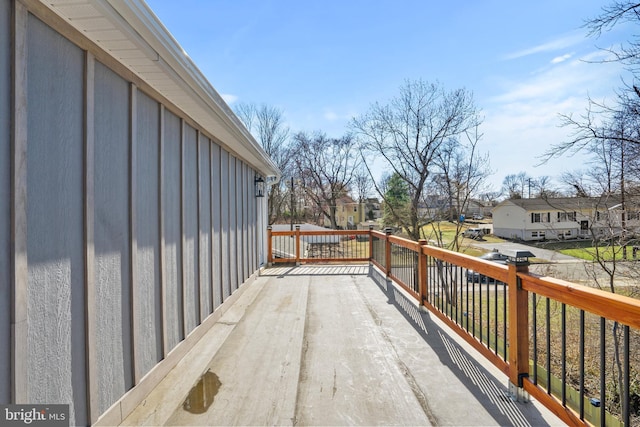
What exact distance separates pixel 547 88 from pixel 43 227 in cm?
828

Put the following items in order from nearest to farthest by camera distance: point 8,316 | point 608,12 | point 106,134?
point 8,316 < point 106,134 < point 608,12

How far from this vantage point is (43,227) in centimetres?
151

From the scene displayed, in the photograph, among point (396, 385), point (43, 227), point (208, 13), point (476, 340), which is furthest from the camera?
point (208, 13)

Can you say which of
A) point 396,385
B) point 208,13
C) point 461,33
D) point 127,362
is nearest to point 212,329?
point 127,362

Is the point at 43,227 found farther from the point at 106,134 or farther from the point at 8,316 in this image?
the point at 106,134

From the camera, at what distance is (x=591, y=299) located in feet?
5.03

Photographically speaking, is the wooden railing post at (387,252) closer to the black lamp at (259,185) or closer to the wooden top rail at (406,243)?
the wooden top rail at (406,243)

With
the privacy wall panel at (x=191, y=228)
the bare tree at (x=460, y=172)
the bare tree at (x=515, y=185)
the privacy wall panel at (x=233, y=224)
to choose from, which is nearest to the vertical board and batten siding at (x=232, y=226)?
the privacy wall panel at (x=233, y=224)

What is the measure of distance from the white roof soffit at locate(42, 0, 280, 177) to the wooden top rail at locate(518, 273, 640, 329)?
2.58 metres

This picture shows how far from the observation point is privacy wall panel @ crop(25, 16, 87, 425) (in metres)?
1.45

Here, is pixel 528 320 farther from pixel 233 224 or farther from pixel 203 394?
pixel 233 224

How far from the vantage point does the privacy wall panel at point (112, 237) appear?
1898 millimetres

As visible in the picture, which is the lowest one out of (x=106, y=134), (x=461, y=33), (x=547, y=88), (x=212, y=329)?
(x=212, y=329)

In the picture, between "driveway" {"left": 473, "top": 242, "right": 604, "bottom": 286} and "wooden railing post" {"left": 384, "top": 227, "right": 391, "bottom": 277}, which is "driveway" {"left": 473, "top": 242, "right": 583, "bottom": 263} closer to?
"driveway" {"left": 473, "top": 242, "right": 604, "bottom": 286}
